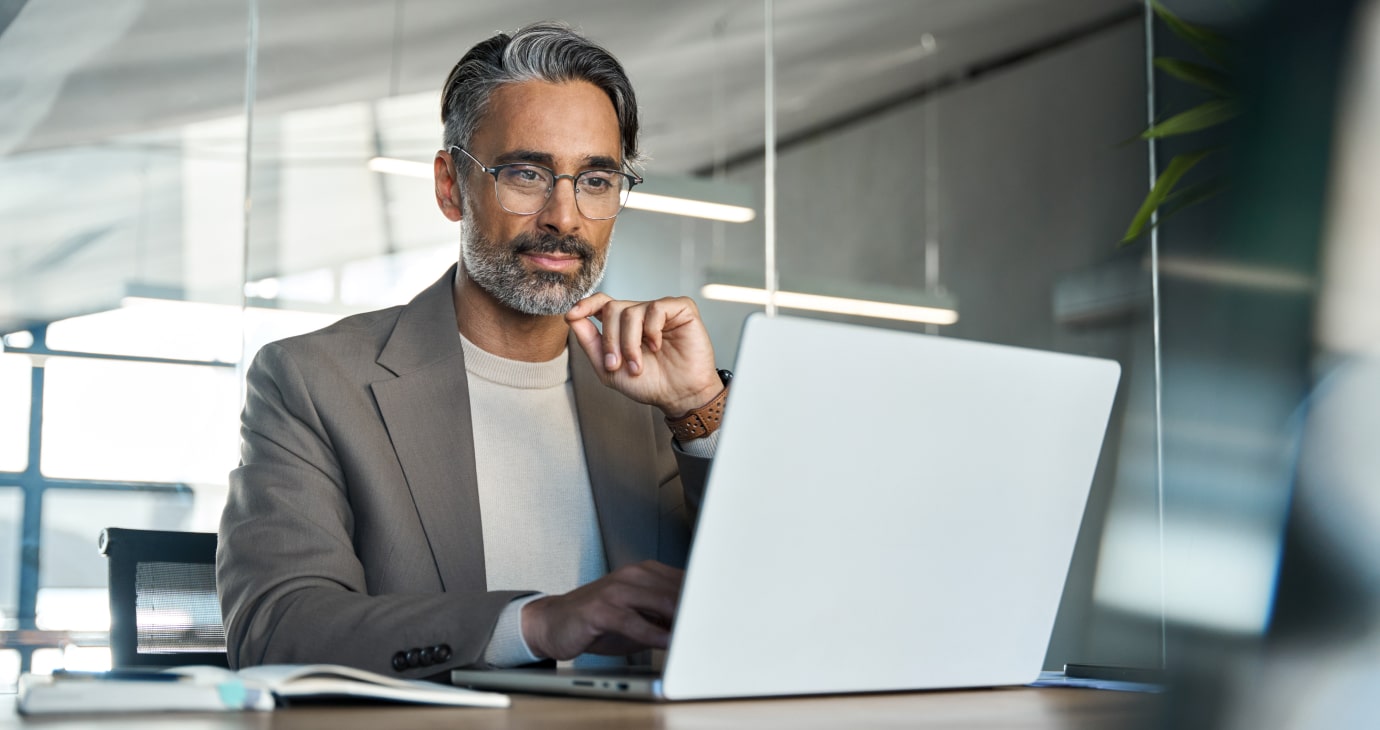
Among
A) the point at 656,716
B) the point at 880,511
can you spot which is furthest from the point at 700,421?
the point at 656,716

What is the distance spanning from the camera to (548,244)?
192cm

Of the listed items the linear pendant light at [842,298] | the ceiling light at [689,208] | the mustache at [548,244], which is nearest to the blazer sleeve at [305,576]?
the mustache at [548,244]

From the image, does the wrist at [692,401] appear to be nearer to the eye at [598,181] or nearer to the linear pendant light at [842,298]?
the eye at [598,181]

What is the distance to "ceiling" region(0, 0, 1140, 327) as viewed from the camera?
11.9 ft

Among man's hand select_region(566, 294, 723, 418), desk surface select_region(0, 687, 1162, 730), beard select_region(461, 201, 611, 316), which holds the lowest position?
desk surface select_region(0, 687, 1162, 730)

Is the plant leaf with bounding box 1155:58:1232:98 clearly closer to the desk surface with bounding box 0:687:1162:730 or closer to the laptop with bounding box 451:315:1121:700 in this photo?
the laptop with bounding box 451:315:1121:700

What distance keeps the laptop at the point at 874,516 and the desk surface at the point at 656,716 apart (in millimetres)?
32

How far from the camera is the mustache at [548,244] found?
1916 millimetres

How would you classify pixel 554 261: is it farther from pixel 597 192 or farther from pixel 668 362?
pixel 668 362

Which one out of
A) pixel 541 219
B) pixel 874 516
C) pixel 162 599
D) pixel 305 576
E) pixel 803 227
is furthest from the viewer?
pixel 803 227

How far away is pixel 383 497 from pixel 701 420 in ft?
1.36

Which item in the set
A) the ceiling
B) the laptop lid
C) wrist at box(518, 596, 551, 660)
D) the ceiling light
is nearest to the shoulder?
wrist at box(518, 596, 551, 660)

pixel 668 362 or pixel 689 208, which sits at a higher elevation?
pixel 689 208

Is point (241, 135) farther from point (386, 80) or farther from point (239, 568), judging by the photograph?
point (239, 568)
